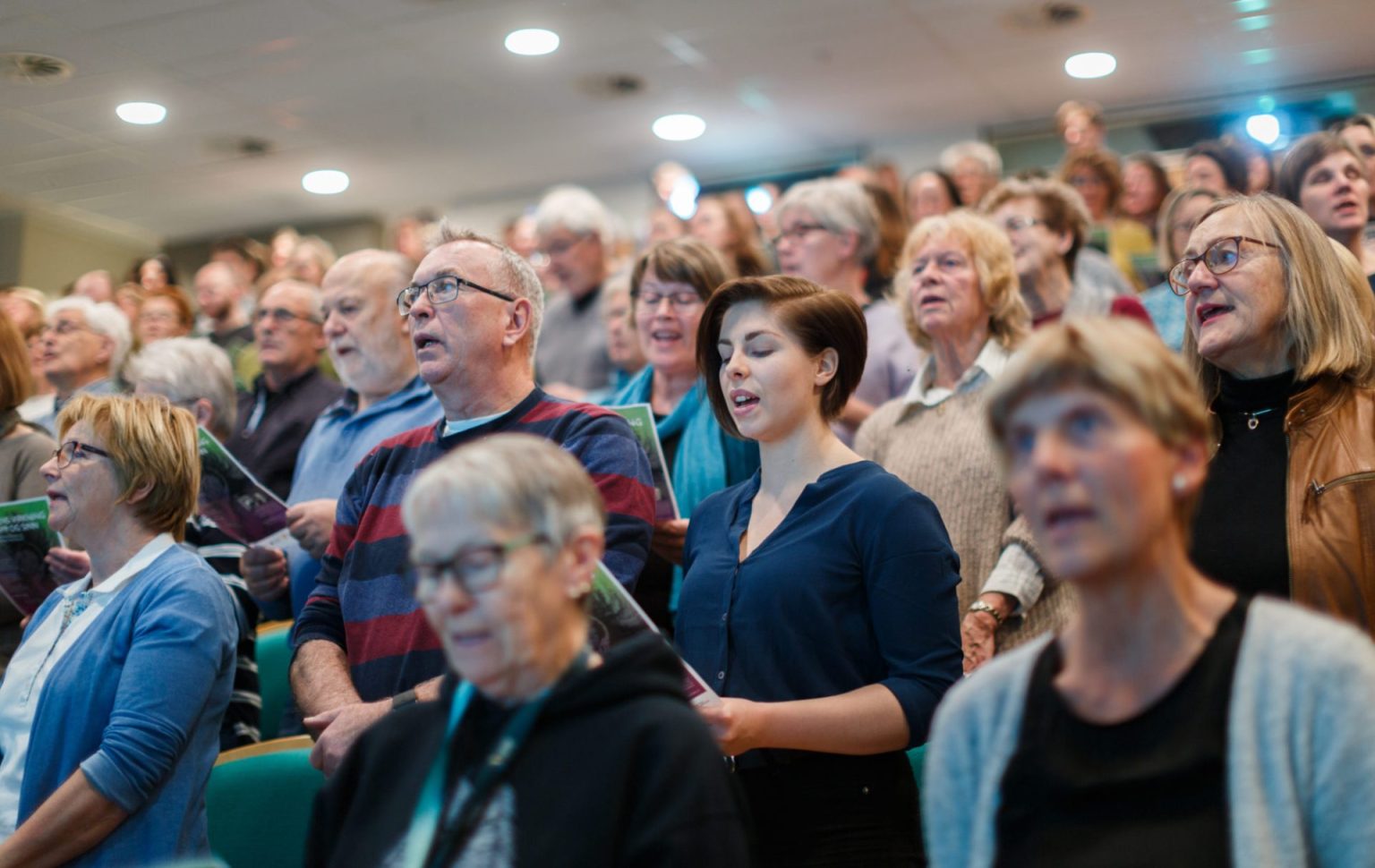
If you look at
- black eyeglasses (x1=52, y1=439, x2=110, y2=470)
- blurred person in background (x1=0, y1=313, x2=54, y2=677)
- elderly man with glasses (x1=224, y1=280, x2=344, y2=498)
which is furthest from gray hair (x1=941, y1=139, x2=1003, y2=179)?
black eyeglasses (x1=52, y1=439, x2=110, y2=470)

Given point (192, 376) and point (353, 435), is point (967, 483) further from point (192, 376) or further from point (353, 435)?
point (192, 376)

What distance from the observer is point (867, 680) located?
80.4 inches

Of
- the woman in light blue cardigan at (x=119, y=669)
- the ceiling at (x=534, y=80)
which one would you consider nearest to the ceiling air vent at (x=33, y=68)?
the ceiling at (x=534, y=80)

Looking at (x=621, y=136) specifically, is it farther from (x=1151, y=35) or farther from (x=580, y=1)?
(x=1151, y=35)

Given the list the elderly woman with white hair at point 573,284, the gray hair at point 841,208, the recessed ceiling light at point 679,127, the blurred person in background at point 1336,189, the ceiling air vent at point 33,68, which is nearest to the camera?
the blurred person in background at point 1336,189

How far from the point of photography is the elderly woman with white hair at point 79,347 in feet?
14.2

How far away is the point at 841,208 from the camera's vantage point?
376cm

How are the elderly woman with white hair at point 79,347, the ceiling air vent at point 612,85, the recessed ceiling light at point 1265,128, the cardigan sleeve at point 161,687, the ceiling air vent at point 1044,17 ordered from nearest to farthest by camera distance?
the cardigan sleeve at point 161,687 → the elderly woman with white hair at point 79,347 → the ceiling air vent at point 1044,17 → the ceiling air vent at point 612,85 → the recessed ceiling light at point 1265,128

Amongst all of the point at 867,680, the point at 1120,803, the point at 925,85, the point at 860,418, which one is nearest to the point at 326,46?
the point at 925,85

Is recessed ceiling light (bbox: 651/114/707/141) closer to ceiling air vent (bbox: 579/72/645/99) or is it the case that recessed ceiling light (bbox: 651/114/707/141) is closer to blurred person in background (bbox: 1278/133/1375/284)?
ceiling air vent (bbox: 579/72/645/99)

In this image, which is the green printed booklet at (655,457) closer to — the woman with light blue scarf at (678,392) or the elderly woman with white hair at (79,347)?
the woman with light blue scarf at (678,392)

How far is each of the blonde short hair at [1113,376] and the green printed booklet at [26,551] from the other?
2.49 m

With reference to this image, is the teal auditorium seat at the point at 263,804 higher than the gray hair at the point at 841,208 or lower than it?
lower

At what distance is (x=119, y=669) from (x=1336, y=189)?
3.01 metres
